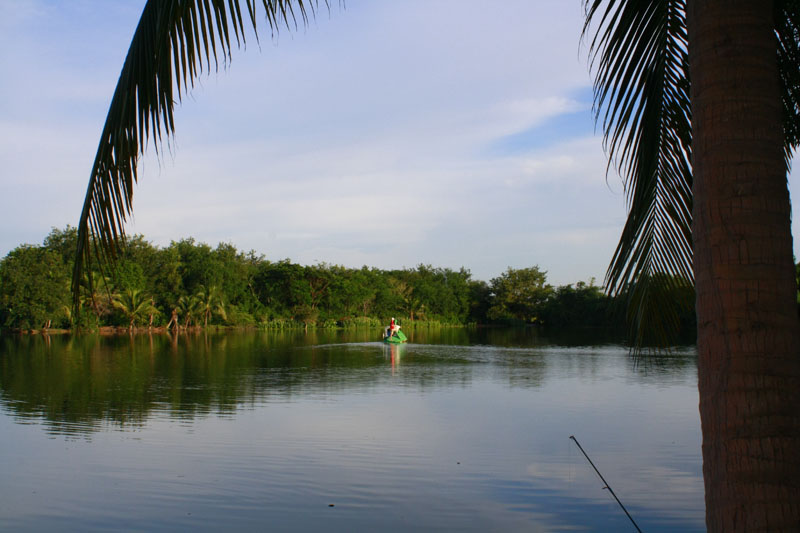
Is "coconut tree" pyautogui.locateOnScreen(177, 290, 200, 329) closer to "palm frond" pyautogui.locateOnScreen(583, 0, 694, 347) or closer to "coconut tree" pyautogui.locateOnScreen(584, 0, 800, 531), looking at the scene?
"palm frond" pyautogui.locateOnScreen(583, 0, 694, 347)

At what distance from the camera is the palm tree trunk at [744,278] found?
54.5 inches

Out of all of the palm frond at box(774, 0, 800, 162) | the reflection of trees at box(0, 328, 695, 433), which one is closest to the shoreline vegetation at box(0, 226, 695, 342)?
the reflection of trees at box(0, 328, 695, 433)

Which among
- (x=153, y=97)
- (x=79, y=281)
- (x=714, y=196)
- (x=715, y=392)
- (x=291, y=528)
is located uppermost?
Answer: (x=153, y=97)

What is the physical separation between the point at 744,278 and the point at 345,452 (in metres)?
6.02

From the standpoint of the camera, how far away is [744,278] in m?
1.45

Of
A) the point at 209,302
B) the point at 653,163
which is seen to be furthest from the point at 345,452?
the point at 209,302

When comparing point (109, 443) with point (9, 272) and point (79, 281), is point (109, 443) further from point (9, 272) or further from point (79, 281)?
point (9, 272)

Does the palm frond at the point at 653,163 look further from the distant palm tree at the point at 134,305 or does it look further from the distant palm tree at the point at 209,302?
the distant palm tree at the point at 209,302

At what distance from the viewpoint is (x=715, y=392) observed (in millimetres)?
1466

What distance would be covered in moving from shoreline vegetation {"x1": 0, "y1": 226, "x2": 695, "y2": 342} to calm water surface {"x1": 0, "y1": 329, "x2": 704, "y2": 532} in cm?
1869

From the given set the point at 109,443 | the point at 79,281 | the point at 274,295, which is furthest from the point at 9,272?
the point at 79,281

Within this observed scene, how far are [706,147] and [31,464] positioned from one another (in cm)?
704

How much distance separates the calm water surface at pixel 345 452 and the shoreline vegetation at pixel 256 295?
A: 18.7 m

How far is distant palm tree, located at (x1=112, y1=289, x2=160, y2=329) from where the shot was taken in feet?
114
